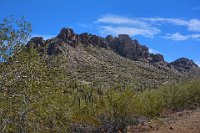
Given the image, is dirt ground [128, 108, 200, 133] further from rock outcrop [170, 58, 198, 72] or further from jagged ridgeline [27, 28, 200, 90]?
rock outcrop [170, 58, 198, 72]

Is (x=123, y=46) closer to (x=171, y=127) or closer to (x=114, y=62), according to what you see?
(x=114, y=62)

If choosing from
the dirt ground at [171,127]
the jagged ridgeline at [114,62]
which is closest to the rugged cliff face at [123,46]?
the jagged ridgeline at [114,62]

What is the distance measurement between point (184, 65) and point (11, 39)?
11655cm

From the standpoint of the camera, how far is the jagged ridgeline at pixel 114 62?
65.5 m

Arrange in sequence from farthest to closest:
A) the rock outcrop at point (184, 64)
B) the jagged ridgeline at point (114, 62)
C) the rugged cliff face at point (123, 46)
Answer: the rock outcrop at point (184, 64), the rugged cliff face at point (123, 46), the jagged ridgeline at point (114, 62)

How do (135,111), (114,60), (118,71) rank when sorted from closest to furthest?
(135,111)
(118,71)
(114,60)

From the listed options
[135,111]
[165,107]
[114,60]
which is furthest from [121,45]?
[135,111]

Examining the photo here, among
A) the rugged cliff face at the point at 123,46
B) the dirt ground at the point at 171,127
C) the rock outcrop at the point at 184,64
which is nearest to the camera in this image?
the dirt ground at the point at 171,127

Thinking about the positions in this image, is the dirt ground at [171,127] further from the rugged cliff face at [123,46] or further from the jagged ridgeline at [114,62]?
the rugged cliff face at [123,46]

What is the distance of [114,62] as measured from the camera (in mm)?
87062

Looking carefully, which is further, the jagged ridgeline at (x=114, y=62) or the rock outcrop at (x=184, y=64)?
the rock outcrop at (x=184, y=64)

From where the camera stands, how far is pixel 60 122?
12672 mm

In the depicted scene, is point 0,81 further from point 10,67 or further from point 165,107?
point 165,107

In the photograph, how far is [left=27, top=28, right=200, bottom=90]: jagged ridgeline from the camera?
6553cm
